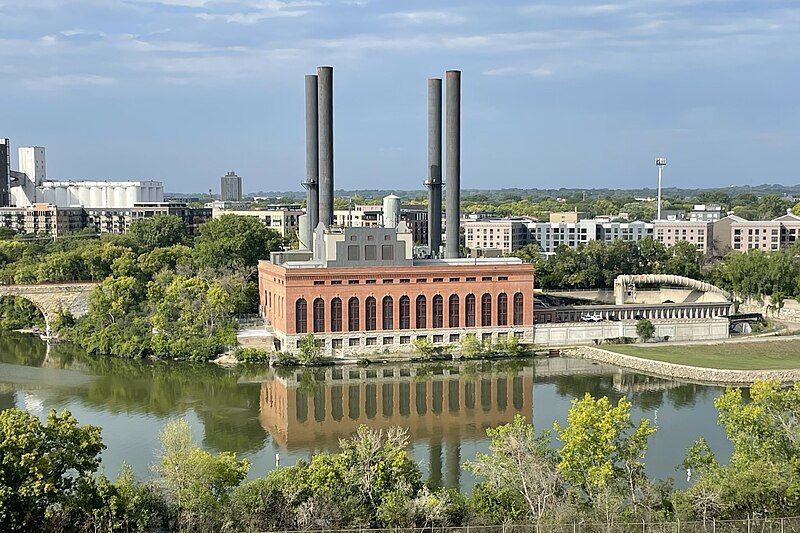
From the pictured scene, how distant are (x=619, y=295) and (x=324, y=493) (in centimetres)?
3775

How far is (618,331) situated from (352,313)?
12652mm

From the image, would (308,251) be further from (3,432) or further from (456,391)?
(3,432)

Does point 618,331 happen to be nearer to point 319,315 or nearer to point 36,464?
point 319,315

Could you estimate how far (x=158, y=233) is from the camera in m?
78.2

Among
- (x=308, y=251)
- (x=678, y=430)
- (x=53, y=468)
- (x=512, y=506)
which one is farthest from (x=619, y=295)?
(x=53, y=468)

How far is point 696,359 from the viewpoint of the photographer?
42.5 m

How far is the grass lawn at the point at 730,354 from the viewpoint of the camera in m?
41.3

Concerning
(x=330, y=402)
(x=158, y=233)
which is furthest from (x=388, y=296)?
(x=158, y=233)

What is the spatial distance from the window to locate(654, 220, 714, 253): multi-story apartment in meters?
45.5

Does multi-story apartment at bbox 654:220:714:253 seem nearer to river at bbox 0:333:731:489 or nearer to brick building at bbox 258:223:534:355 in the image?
brick building at bbox 258:223:534:355

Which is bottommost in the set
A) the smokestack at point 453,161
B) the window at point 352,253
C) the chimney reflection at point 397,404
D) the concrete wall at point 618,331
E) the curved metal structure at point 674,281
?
the chimney reflection at point 397,404

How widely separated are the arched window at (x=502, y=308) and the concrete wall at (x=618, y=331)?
61.1 inches

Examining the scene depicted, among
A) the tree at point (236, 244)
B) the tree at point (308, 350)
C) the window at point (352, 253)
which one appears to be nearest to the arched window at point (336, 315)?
the tree at point (308, 350)

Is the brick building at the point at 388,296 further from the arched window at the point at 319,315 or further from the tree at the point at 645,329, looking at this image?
the tree at the point at 645,329
